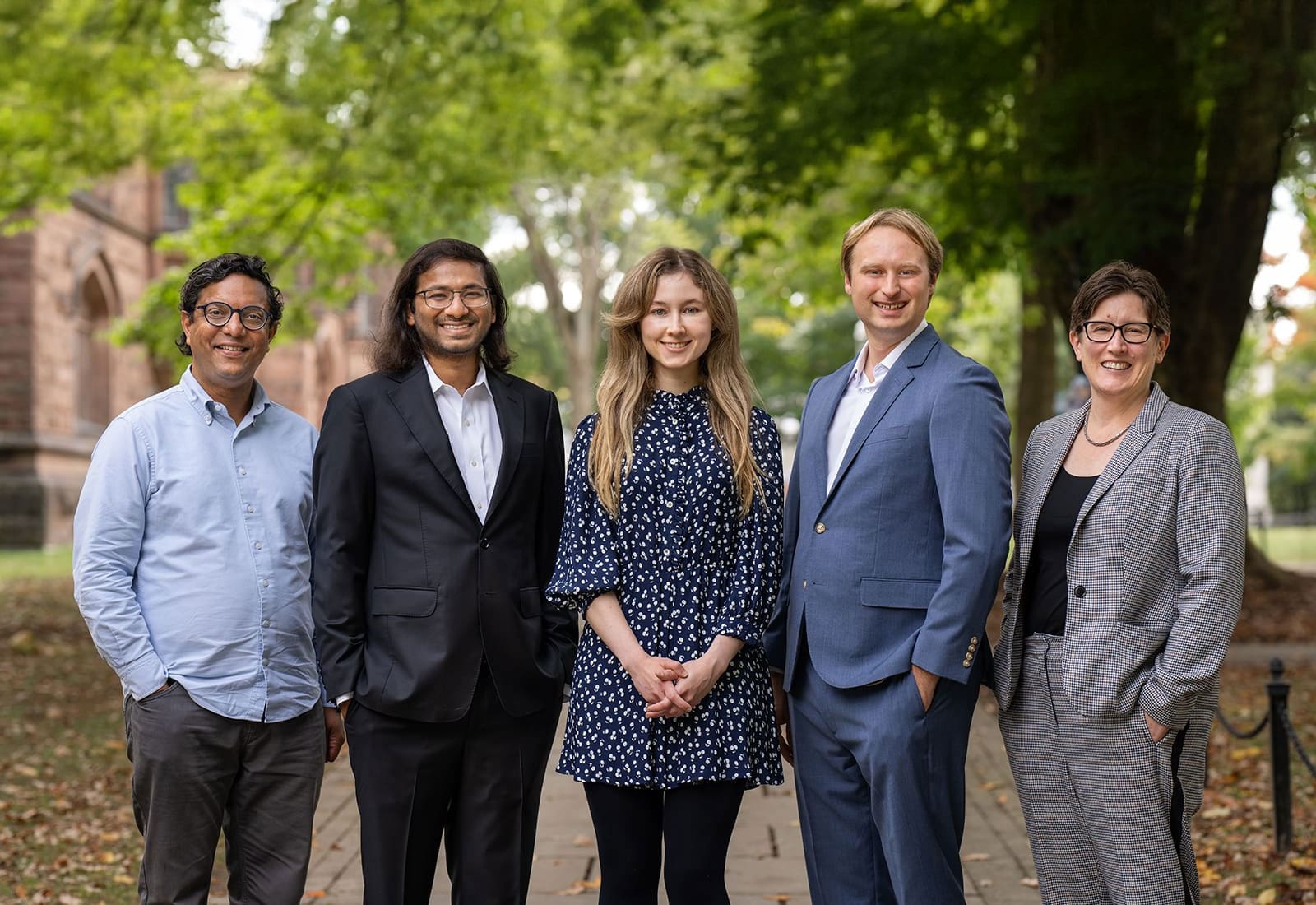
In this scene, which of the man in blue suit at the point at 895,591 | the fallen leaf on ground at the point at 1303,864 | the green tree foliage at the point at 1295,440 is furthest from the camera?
the green tree foliage at the point at 1295,440

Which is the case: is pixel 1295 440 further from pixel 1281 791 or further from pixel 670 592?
pixel 670 592

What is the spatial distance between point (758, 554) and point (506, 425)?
830 millimetres

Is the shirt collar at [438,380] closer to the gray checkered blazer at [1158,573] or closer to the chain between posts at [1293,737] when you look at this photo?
the gray checkered blazer at [1158,573]

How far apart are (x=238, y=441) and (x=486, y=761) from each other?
1.17 meters

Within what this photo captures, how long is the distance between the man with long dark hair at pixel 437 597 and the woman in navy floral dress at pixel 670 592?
0.19 m

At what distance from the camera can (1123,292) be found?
3.73 meters

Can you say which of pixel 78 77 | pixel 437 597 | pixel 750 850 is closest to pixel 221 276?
pixel 437 597

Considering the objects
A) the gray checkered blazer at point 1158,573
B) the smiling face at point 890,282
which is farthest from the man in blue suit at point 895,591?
the gray checkered blazer at point 1158,573

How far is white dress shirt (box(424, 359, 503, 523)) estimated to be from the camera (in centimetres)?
395

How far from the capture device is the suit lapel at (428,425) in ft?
12.7

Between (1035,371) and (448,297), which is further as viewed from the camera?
(1035,371)

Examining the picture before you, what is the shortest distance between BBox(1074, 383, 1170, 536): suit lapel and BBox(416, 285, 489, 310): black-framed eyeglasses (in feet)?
5.83

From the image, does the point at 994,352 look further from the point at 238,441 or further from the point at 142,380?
the point at 238,441

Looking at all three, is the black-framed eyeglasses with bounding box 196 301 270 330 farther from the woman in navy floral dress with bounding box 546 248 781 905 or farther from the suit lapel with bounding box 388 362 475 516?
the woman in navy floral dress with bounding box 546 248 781 905
